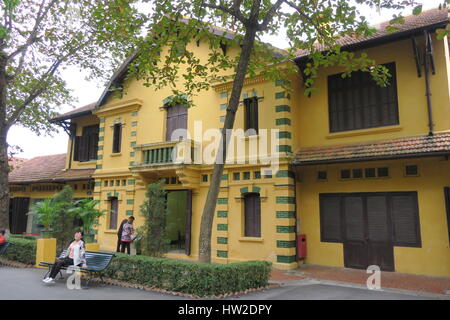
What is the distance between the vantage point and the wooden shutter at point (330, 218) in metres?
12.0

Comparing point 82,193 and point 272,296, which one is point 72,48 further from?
point 272,296

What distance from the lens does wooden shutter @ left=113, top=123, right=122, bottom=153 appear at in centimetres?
1761

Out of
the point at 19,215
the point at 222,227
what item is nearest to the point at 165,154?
the point at 222,227

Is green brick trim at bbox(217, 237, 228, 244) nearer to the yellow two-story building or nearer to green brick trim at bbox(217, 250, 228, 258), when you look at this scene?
the yellow two-story building

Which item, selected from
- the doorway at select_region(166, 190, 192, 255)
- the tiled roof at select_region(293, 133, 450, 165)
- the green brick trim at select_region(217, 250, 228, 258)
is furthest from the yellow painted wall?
the doorway at select_region(166, 190, 192, 255)

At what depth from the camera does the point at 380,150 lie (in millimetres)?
10828

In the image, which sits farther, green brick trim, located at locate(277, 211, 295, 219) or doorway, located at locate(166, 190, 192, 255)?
doorway, located at locate(166, 190, 192, 255)

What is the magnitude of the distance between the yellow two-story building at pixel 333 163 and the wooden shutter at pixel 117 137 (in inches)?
99.4

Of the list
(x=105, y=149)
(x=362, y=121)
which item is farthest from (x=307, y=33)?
(x=105, y=149)

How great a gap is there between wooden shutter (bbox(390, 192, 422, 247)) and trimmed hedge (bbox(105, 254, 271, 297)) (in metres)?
4.68

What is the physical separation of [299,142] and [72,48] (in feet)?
34.9

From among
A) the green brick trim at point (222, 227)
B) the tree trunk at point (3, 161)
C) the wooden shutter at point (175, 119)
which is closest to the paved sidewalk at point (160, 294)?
the green brick trim at point (222, 227)

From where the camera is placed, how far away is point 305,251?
12383 millimetres

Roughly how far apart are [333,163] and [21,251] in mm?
11456
